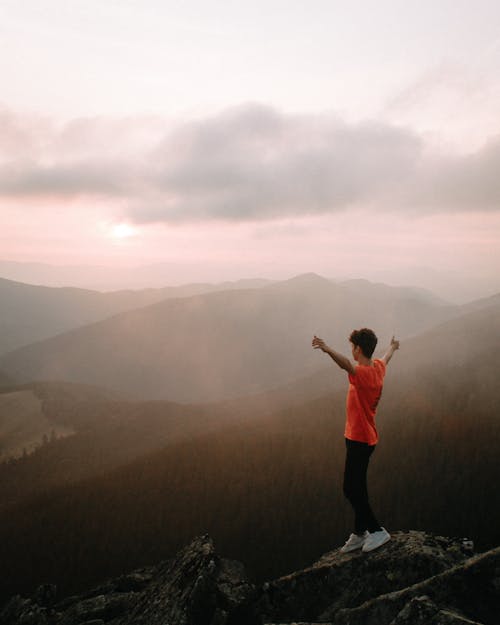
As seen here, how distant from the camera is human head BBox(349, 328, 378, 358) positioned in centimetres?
662

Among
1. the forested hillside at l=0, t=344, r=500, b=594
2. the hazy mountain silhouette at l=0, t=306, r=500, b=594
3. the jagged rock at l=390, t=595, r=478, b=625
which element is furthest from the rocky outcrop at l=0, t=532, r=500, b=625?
the forested hillside at l=0, t=344, r=500, b=594

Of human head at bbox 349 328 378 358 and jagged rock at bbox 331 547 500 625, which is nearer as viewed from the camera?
jagged rock at bbox 331 547 500 625

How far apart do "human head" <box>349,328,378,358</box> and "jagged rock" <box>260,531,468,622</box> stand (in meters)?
3.20

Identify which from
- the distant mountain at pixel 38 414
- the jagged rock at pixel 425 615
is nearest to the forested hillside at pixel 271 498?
the jagged rock at pixel 425 615

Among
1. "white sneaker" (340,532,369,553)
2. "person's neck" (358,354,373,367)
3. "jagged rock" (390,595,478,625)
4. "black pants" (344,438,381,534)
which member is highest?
"person's neck" (358,354,373,367)

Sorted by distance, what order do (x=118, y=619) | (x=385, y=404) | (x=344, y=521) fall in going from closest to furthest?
(x=118, y=619)
(x=344, y=521)
(x=385, y=404)

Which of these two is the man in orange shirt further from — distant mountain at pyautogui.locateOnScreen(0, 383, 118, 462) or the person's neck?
distant mountain at pyautogui.locateOnScreen(0, 383, 118, 462)

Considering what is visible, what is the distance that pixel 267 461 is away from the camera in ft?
67.9

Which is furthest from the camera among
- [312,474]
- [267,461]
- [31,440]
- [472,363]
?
[31,440]

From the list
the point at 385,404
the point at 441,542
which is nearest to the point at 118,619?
the point at 441,542

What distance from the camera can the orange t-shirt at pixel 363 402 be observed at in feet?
21.4

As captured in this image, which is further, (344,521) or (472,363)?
(472,363)

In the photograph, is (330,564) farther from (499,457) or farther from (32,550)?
(32,550)

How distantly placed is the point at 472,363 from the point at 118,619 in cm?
3386
